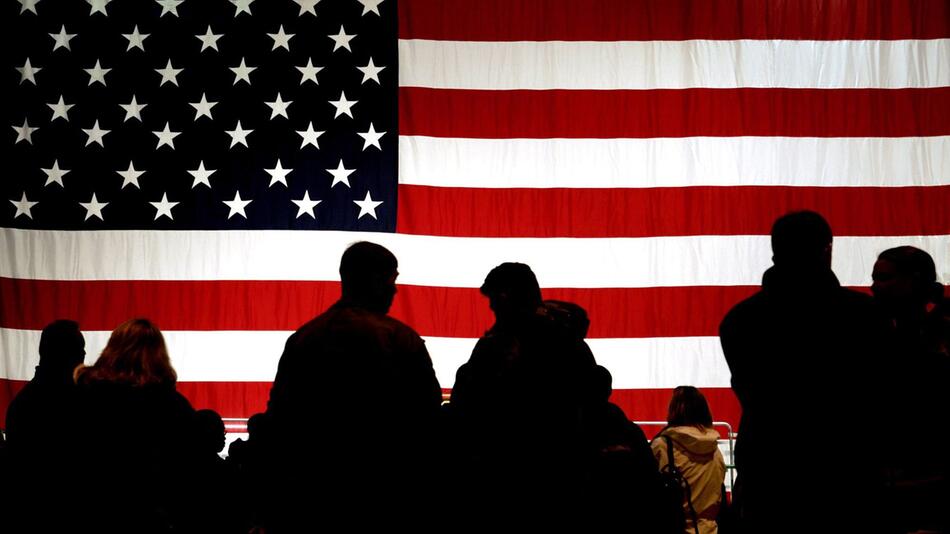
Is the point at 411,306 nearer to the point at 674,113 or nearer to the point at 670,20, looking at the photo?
the point at 674,113

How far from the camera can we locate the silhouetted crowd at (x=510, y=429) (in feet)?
6.75

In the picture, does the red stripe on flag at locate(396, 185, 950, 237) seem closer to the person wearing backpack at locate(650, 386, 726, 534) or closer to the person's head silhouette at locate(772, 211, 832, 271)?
the person wearing backpack at locate(650, 386, 726, 534)

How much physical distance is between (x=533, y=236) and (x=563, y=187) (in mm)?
408

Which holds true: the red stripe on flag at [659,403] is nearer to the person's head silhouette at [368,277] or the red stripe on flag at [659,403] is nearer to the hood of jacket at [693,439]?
the hood of jacket at [693,439]

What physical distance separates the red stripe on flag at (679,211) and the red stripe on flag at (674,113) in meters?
0.41

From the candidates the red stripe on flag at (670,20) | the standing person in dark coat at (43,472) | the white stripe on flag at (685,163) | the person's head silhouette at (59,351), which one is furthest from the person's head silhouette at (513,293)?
the red stripe on flag at (670,20)

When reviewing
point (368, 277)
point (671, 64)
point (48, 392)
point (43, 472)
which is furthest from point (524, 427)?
point (671, 64)

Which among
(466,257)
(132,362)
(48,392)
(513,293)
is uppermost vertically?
(466,257)

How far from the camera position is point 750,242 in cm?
597

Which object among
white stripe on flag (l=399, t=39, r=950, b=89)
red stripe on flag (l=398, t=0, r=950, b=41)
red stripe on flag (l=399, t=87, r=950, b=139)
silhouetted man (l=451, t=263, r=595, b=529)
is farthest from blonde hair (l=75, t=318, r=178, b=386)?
red stripe on flag (l=398, t=0, r=950, b=41)

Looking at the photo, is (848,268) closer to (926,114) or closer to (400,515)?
(926,114)

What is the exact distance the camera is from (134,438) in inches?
103

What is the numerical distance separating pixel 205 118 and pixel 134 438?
13.0ft

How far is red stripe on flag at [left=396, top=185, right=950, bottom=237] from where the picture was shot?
19.6 feet
